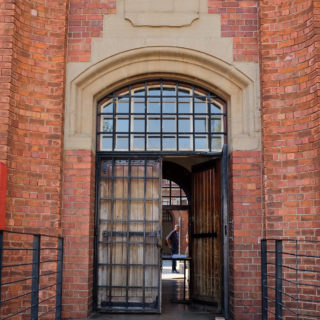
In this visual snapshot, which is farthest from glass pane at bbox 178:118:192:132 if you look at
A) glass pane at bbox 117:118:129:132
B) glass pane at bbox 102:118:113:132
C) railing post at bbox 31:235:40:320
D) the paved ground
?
railing post at bbox 31:235:40:320

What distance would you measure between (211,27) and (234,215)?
2.75m

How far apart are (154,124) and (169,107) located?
13.7 inches

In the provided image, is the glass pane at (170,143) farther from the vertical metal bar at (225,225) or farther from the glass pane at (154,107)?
the vertical metal bar at (225,225)

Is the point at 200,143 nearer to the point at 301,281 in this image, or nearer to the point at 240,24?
the point at 240,24

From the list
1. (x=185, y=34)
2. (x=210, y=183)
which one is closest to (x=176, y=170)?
(x=210, y=183)

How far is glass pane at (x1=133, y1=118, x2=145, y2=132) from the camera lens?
267 inches

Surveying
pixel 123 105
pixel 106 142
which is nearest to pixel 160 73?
pixel 123 105

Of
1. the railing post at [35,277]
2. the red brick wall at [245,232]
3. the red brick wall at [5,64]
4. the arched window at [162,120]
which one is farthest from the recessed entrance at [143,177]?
the railing post at [35,277]

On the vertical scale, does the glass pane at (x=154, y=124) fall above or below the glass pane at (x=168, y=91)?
below

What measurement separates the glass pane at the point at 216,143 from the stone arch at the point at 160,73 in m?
0.22

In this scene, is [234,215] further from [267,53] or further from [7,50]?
[7,50]

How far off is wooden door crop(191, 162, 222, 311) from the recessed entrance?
16 mm

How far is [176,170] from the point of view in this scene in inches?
494

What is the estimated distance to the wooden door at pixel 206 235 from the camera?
681cm
